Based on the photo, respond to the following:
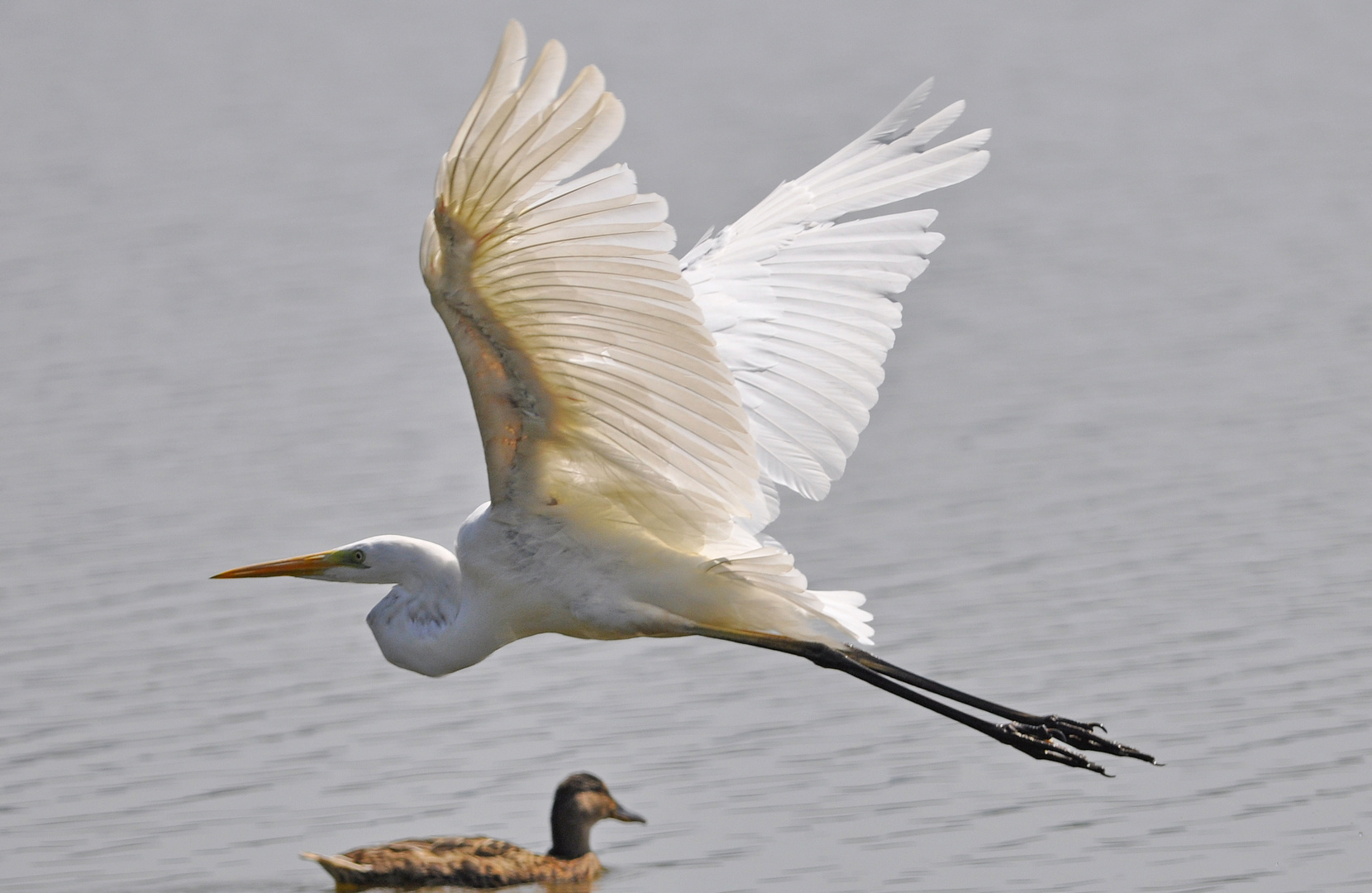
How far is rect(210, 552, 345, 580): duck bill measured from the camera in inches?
233

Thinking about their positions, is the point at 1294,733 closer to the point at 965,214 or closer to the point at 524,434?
the point at 524,434

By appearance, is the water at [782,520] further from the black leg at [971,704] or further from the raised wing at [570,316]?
the raised wing at [570,316]

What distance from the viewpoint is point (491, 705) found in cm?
764

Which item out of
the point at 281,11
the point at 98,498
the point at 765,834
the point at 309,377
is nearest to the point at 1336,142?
the point at 309,377

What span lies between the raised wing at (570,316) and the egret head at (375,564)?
1.69 feet

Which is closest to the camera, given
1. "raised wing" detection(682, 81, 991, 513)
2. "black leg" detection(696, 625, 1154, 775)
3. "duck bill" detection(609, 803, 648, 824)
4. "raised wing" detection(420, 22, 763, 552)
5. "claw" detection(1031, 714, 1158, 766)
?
"raised wing" detection(420, 22, 763, 552)

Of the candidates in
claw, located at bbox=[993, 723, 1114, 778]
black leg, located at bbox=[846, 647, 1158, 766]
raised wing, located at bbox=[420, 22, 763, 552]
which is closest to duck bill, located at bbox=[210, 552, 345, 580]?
raised wing, located at bbox=[420, 22, 763, 552]

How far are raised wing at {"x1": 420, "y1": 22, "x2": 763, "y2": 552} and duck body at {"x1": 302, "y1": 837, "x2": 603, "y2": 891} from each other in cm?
160

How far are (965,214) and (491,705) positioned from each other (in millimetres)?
8661

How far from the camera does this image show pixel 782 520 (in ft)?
30.9

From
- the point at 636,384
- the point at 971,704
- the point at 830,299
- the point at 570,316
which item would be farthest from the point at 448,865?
the point at 570,316

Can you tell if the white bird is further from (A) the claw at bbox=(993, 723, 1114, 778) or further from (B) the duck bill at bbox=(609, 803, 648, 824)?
(B) the duck bill at bbox=(609, 803, 648, 824)

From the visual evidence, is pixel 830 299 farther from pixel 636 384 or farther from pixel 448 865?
pixel 448 865

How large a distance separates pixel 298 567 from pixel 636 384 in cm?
170
